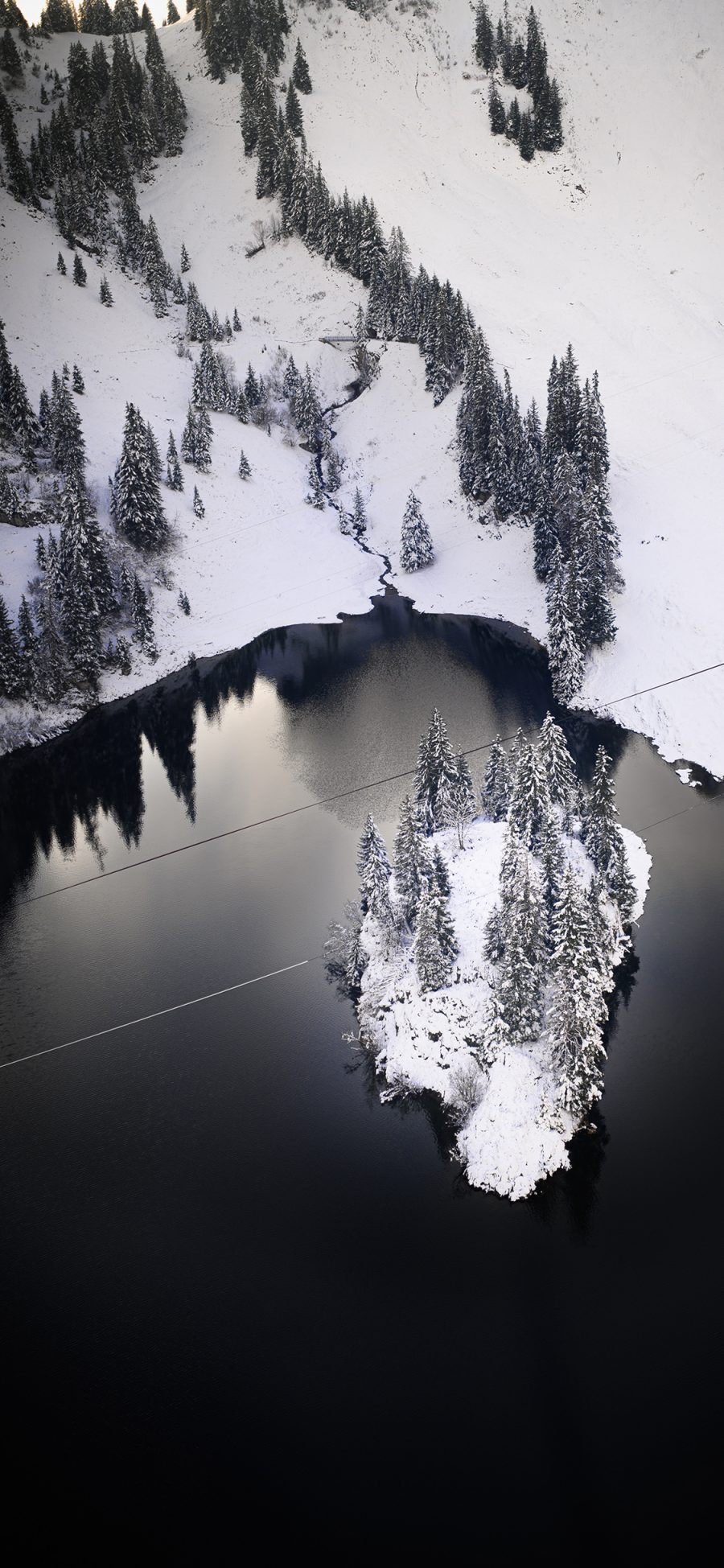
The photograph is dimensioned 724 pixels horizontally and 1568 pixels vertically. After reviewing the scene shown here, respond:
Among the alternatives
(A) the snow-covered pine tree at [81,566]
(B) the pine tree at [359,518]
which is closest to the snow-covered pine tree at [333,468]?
(B) the pine tree at [359,518]

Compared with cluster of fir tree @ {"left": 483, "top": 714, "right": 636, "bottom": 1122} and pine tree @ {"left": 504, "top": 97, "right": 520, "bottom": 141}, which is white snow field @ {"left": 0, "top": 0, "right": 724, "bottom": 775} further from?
cluster of fir tree @ {"left": 483, "top": 714, "right": 636, "bottom": 1122}

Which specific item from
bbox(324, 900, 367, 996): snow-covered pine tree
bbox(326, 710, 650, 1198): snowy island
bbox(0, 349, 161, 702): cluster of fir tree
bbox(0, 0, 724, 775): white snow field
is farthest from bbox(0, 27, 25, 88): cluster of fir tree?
bbox(324, 900, 367, 996): snow-covered pine tree

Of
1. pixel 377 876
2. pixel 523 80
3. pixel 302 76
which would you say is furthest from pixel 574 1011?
pixel 302 76

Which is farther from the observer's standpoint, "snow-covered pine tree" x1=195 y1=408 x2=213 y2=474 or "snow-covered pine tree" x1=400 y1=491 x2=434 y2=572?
"snow-covered pine tree" x1=195 y1=408 x2=213 y2=474

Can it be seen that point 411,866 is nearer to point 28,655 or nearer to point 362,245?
point 28,655

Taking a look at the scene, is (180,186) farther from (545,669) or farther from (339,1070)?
(339,1070)

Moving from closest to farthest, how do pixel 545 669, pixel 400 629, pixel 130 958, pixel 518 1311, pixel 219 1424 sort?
1. pixel 219 1424
2. pixel 518 1311
3. pixel 130 958
4. pixel 545 669
5. pixel 400 629

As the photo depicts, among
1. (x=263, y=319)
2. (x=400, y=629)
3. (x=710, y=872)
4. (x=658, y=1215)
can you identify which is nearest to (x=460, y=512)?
(x=400, y=629)
